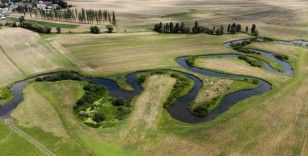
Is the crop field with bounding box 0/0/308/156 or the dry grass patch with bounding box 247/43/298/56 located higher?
the dry grass patch with bounding box 247/43/298/56

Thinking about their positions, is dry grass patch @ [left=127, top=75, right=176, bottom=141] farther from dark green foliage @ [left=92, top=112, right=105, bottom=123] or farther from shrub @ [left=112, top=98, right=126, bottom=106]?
dark green foliage @ [left=92, top=112, right=105, bottom=123]

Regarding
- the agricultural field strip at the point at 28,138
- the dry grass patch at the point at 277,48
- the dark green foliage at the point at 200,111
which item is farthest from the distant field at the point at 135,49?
the agricultural field strip at the point at 28,138

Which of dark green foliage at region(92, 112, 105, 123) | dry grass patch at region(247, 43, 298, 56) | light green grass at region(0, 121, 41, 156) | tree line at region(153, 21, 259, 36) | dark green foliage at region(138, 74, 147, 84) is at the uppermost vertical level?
tree line at region(153, 21, 259, 36)

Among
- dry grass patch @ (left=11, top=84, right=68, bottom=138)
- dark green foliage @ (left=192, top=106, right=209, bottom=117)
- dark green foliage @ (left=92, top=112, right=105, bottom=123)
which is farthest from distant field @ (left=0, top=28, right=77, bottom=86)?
dark green foliage @ (left=192, top=106, right=209, bottom=117)

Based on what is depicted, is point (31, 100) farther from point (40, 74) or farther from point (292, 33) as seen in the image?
point (292, 33)

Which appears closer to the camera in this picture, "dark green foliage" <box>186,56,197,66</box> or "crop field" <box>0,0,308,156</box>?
"crop field" <box>0,0,308,156</box>

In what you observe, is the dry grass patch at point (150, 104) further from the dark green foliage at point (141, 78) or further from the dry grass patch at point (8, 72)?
the dry grass patch at point (8, 72)

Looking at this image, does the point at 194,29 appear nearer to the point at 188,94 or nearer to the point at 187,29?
the point at 187,29

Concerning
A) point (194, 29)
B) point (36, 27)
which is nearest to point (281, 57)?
point (194, 29)
